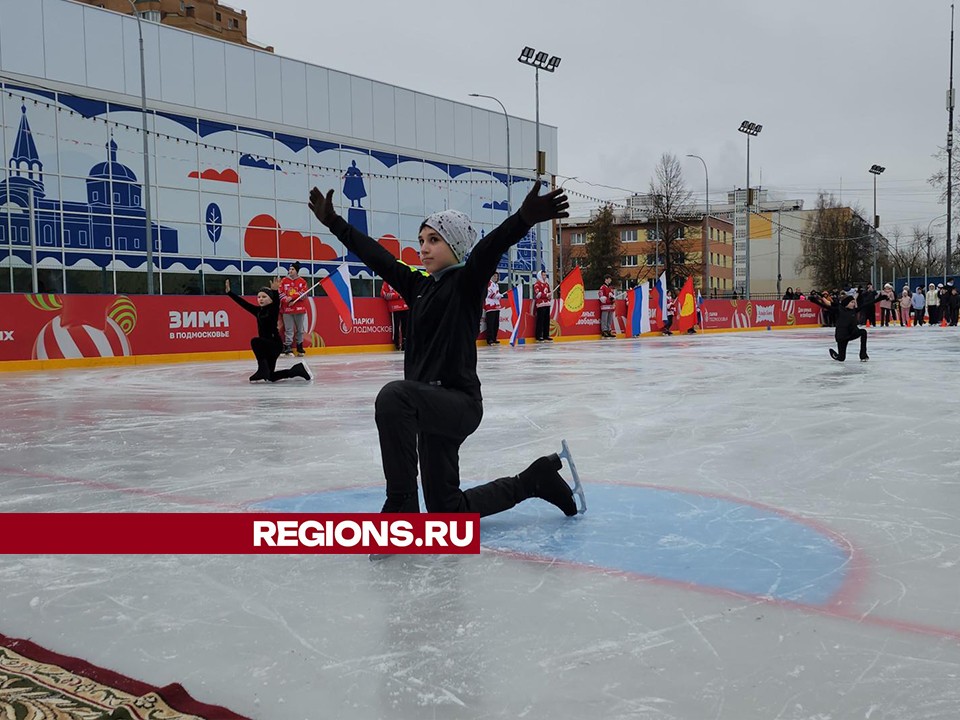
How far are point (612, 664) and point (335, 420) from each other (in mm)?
5479

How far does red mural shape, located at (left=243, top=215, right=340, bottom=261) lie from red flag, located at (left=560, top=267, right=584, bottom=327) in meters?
12.8

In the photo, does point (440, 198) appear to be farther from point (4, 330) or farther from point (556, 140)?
point (4, 330)

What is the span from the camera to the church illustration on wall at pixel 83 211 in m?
25.9

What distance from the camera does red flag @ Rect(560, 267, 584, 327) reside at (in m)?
25.8

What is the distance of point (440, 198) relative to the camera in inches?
1548

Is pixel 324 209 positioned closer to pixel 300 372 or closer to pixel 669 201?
pixel 300 372

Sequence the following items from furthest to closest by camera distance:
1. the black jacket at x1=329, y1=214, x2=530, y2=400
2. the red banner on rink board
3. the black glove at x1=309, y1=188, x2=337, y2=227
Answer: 1. the black glove at x1=309, y1=188, x2=337, y2=227
2. the red banner on rink board
3. the black jacket at x1=329, y1=214, x2=530, y2=400

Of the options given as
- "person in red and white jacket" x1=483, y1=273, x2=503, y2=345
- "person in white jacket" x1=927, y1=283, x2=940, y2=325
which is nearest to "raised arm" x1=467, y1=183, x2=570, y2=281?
"person in red and white jacket" x1=483, y1=273, x2=503, y2=345

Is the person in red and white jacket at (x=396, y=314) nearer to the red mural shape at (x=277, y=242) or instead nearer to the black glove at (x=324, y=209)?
the red mural shape at (x=277, y=242)

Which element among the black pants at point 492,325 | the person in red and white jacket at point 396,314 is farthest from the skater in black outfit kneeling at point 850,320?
the black pants at point 492,325

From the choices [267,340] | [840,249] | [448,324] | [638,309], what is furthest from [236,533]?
[840,249]

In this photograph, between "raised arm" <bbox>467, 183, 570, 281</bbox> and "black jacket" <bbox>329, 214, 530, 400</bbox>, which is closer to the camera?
"raised arm" <bbox>467, 183, 570, 281</bbox>

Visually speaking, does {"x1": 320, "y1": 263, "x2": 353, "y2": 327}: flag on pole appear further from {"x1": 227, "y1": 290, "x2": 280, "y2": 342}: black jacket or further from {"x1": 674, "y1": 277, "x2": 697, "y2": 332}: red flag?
{"x1": 674, "y1": 277, "x2": 697, "y2": 332}: red flag

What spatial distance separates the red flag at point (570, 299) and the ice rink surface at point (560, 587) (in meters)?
19.3
